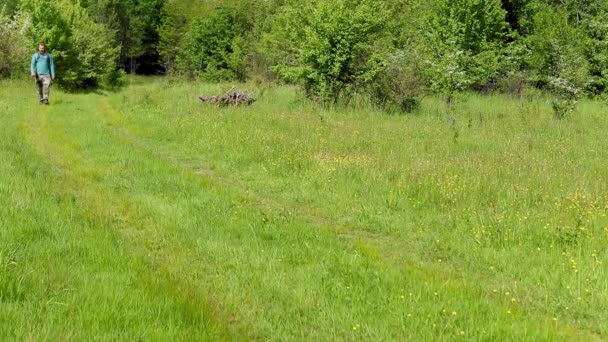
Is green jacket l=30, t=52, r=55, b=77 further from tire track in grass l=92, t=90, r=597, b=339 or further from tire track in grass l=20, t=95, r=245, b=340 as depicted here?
tire track in grass l=92, t=90, r=597, b=339

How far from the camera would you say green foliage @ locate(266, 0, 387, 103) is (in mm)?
20062

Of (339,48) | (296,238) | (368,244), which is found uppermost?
(339,48)

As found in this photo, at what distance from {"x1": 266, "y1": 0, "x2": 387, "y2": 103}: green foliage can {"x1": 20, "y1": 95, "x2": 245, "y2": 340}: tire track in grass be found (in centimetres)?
1112

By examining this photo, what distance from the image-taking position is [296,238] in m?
6.01

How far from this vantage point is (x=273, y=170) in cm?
959

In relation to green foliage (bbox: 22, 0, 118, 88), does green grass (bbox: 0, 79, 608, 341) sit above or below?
below

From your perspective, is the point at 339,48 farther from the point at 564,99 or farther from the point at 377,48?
the point at 564,99

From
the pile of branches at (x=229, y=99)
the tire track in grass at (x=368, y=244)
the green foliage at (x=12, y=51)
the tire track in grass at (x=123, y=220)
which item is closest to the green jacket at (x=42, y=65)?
the pile of branches at (x=229, y=99)

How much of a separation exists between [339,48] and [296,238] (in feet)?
51.3

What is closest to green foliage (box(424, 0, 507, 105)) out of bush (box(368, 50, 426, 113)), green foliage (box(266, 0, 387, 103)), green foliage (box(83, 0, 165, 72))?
green foliage (box(266, 0, 387, 103))

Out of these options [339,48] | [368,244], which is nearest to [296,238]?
[368,244]

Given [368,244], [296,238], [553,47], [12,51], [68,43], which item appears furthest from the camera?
[553,47]

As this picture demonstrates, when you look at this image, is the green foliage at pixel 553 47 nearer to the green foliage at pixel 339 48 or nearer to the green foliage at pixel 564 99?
the green foliage at pixel 564 99

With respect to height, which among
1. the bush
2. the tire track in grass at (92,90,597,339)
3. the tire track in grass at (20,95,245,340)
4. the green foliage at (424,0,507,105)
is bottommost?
the tire track in grass at (92,90,597,339)
